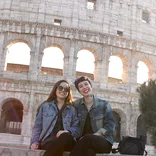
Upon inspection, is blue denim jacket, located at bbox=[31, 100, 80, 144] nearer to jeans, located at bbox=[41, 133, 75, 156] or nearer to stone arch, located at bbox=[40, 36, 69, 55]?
jeans, located at bbox=[41, 133, 75, 156]

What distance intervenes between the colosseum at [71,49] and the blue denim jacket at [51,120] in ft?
38.2

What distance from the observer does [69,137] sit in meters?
3.80

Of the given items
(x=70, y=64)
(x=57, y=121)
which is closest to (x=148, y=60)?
(x=70, y=64)

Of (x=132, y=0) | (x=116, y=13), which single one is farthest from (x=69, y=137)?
(x=132, y=0)

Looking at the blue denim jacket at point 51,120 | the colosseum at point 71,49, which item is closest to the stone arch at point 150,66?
the colosseum at point 71,49

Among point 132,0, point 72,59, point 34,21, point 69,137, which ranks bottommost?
point 69,137

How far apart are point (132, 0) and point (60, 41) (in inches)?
239

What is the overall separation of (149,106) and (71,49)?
6508 millimetres

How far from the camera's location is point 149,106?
1241 cm

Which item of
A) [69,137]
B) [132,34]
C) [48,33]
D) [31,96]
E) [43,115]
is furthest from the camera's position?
[132,34]

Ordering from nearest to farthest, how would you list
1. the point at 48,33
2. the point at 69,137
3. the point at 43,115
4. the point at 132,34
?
the point at 69,137, the point at 43,115, the point at 48,33, the point at 132,34

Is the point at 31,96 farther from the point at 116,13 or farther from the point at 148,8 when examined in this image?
the point at 148,8

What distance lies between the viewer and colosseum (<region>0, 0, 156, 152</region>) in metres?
16.1

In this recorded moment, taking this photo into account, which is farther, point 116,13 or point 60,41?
point 116,13
